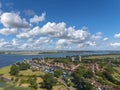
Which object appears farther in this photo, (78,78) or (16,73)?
(16,73)

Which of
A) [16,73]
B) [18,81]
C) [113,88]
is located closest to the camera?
[113,88]

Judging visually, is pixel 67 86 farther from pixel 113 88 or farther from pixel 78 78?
pixel 113 88

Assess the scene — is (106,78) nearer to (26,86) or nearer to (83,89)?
(83,89)

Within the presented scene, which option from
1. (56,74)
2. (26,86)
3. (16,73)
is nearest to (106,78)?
(56,74)

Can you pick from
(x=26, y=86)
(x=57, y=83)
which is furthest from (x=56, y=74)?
(x=26, y=86)

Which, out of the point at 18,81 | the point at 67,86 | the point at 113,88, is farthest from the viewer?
the point at 18,81

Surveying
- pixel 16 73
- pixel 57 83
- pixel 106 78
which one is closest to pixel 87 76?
pixel 106 78

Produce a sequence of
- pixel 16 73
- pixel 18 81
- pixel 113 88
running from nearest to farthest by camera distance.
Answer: pixel 113 88
pixel 18 81
pixel 16 73

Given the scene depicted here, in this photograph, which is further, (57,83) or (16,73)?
(16,73)

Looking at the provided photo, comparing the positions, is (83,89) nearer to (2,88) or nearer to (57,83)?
(57,83)
